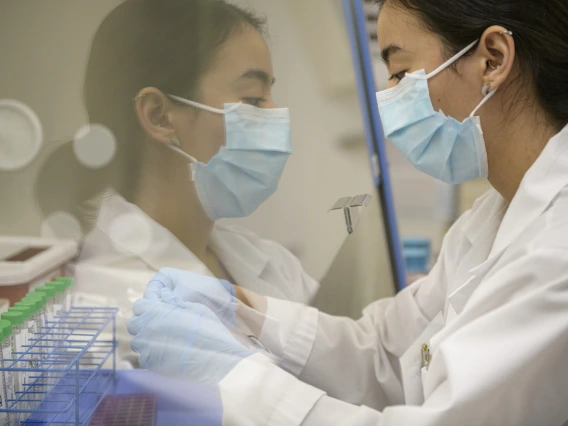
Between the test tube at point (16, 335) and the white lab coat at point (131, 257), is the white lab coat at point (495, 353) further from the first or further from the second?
the test tube at point (16, 335)

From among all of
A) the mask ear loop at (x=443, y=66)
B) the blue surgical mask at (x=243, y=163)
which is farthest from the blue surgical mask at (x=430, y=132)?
the blue surgical mask at (x=243, y=163)

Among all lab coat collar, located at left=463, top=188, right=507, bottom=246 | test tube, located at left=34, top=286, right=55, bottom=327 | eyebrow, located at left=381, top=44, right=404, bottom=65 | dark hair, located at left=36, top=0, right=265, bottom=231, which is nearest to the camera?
dark hair, located at left=36, top=0, right=265, bottom=231

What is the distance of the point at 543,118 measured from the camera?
109 centimetres

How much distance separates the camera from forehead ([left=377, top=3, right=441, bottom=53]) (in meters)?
1.03

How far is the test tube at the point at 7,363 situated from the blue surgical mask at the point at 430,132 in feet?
2.46

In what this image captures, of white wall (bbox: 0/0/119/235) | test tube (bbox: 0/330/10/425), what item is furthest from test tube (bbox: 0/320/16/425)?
white wall (bbox: 0/0/119/235)

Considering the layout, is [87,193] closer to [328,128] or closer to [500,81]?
[328,128]

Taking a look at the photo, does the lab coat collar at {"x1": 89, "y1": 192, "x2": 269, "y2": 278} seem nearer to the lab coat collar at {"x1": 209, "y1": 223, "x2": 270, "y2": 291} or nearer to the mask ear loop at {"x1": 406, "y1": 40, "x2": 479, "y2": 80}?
the lab coat collar at {"x1": 209, "y1": 223, "x2": 270, "y2": 291}

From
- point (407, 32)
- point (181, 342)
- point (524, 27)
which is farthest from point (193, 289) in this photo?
point (524, 27)

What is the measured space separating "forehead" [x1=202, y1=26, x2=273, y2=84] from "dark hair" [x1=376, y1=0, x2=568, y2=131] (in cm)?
29

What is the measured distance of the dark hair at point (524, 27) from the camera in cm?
101

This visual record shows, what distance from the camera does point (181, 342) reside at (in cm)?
88

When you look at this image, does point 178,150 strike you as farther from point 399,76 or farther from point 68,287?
point 399,76

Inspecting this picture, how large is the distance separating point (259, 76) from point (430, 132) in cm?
37
